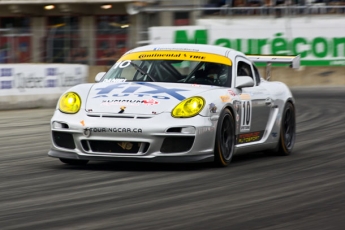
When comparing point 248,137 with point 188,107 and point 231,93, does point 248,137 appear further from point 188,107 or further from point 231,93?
point 188,107

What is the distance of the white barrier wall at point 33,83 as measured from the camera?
1838 cm

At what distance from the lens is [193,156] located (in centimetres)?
837

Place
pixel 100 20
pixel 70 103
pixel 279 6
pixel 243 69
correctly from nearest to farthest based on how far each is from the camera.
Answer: pixel 70 103 < pixel 243 69 < pixel 279 6 < pixel 100 20

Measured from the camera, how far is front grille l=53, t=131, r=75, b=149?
8477mm

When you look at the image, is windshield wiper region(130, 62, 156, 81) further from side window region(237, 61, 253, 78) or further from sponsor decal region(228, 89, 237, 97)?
side window region(237, 61, 253, 78)

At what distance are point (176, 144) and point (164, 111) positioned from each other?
33 cm

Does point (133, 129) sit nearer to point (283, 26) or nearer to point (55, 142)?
point (55, 142)

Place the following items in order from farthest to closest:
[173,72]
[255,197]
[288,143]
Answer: [288,143]
[173,72]
[255,197]

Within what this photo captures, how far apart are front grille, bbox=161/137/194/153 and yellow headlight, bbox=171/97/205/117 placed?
23 cm

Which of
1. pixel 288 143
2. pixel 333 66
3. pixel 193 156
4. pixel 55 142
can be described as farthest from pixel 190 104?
pixel 333 66

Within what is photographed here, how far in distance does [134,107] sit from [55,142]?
0.90 metres

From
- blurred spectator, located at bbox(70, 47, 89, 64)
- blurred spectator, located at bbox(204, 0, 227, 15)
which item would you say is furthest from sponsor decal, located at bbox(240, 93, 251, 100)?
blurred spectator, located at bbox(204, 0, 227, 15)

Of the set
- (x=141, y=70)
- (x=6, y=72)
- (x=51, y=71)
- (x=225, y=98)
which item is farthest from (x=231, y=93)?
(x=51, y=71)

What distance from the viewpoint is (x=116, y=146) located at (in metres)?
8.30
